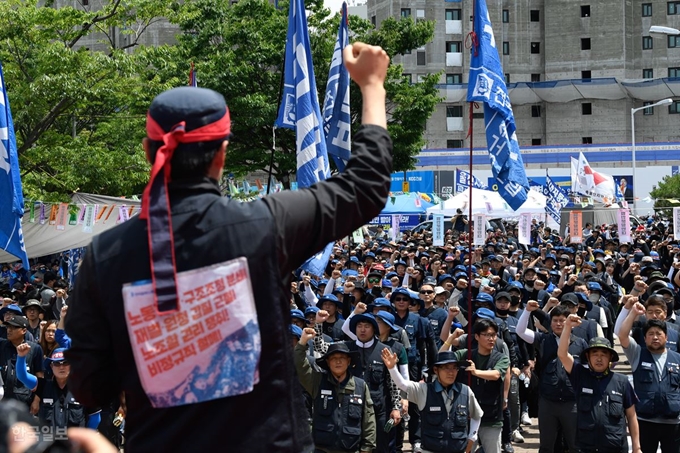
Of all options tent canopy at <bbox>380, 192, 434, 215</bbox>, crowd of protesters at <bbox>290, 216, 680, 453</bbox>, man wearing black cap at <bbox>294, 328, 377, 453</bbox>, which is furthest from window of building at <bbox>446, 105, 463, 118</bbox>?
man wearing black cap at <bbox>294, 328, 377, 453</bbox>

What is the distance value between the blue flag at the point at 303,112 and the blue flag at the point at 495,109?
191 cm

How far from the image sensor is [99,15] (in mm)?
19984

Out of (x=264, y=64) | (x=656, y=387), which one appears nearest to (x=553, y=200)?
(x=264, y=64)

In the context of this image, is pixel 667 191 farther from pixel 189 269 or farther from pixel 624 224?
pixel 189 269

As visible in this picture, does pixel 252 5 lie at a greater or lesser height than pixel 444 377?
greater

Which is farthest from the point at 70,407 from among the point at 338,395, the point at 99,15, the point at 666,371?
the point at 99,15

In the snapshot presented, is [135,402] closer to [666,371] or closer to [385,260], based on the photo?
[666,371]

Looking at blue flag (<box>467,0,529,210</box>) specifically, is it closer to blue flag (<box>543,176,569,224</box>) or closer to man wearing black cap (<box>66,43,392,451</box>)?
man wearing black cap (<box>66,43,392,451</box>)

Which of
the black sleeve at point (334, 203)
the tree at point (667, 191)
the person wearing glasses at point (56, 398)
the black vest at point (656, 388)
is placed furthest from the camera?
the tree at point (667, 191)

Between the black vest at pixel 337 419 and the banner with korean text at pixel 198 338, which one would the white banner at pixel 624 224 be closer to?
the black vest at pixel 337 419

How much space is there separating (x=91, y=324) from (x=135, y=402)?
8.5 inches

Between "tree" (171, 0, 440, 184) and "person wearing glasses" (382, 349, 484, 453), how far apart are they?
21659mm

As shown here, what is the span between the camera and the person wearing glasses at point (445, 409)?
27.8 ft

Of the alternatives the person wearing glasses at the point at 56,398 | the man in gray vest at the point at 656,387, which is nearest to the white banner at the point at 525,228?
the man in gray vest at the point at 656,387
